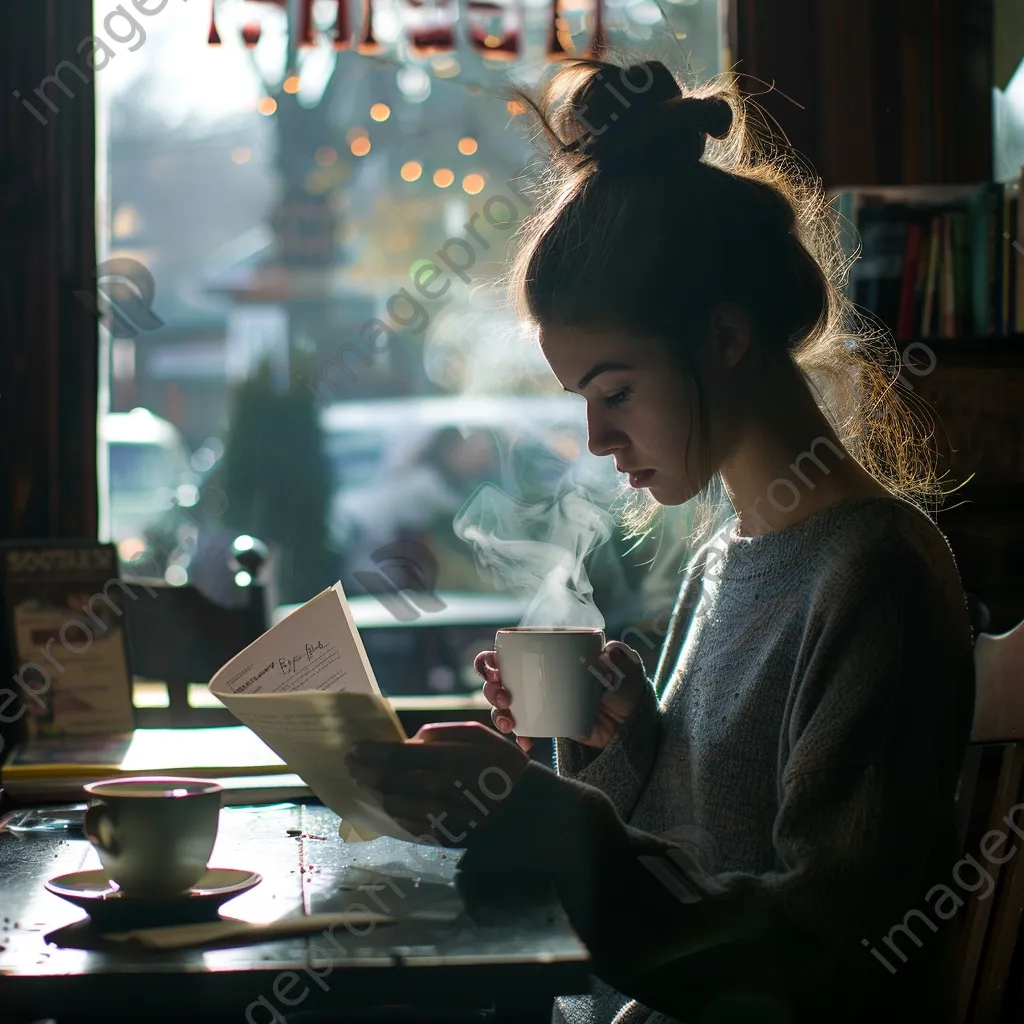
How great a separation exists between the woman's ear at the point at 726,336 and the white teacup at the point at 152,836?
1.97 ft

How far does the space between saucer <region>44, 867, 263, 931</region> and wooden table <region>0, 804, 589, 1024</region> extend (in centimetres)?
1

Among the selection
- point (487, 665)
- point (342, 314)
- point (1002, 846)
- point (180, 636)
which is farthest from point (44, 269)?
point (1002, 846)

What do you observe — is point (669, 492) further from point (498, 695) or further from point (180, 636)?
point (180, 636)

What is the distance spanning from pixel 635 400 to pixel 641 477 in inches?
3.3

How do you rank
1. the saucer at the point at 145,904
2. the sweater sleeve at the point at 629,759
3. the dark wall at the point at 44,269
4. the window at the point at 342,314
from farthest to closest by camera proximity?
the window at the point at 342,314, the dark wall at the point at 44,269, the sweater sleeve at the point at 629,759, the saucer at the point at 145,904

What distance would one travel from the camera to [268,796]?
4.38ft

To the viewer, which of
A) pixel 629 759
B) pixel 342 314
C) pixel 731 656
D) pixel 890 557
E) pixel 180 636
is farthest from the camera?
pixel 342 314

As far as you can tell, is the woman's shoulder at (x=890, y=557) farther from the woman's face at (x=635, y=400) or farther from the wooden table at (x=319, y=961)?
the wooden table at (x=319, y=961)

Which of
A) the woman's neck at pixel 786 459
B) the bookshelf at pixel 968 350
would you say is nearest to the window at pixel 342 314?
the bookshelf at pixel 968 350

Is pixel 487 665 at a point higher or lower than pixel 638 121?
lower

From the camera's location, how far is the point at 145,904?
2.71 feet

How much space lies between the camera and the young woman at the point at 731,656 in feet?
2.82

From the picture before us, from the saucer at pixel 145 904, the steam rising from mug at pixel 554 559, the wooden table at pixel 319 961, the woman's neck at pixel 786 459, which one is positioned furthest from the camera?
the steam rising from mug at pixel 554 559

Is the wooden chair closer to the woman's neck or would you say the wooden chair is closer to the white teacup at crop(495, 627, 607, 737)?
the woman's neck
